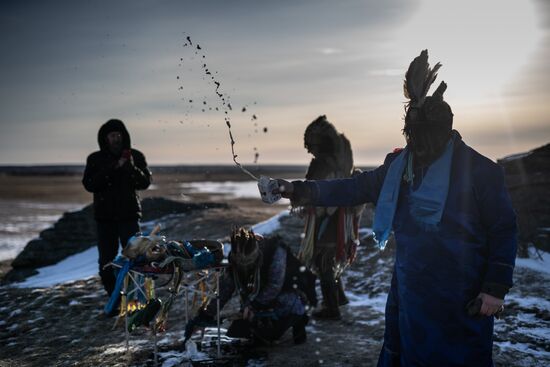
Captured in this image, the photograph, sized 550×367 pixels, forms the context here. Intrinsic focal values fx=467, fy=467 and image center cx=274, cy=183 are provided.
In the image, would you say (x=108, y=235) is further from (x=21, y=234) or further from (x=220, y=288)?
(x=21, y=234)

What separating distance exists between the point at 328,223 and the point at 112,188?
113 inches

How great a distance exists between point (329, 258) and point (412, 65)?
135 inches

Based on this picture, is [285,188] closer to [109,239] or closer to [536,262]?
[109,239]

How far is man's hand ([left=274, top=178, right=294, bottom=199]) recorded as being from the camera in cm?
279

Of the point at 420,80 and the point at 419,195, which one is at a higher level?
the point at 420,80

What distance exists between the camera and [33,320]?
20.8 ft

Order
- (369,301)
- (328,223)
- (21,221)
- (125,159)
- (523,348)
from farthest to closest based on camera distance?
(21,221), (369,301), (125,159), (328,223), (523,348)

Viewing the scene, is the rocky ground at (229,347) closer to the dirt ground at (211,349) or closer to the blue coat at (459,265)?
the dirt ground at (211,349)

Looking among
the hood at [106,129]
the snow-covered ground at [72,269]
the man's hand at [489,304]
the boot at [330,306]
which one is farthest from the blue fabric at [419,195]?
the snow-covered ground at [72,269]

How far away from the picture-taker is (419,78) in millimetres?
2754

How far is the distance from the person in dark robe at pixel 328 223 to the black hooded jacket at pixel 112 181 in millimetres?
2267

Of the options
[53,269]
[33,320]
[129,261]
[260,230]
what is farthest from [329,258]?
[53,269]

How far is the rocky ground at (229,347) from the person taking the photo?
14.9 ft

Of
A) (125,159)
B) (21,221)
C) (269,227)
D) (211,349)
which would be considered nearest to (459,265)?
(211,349)
